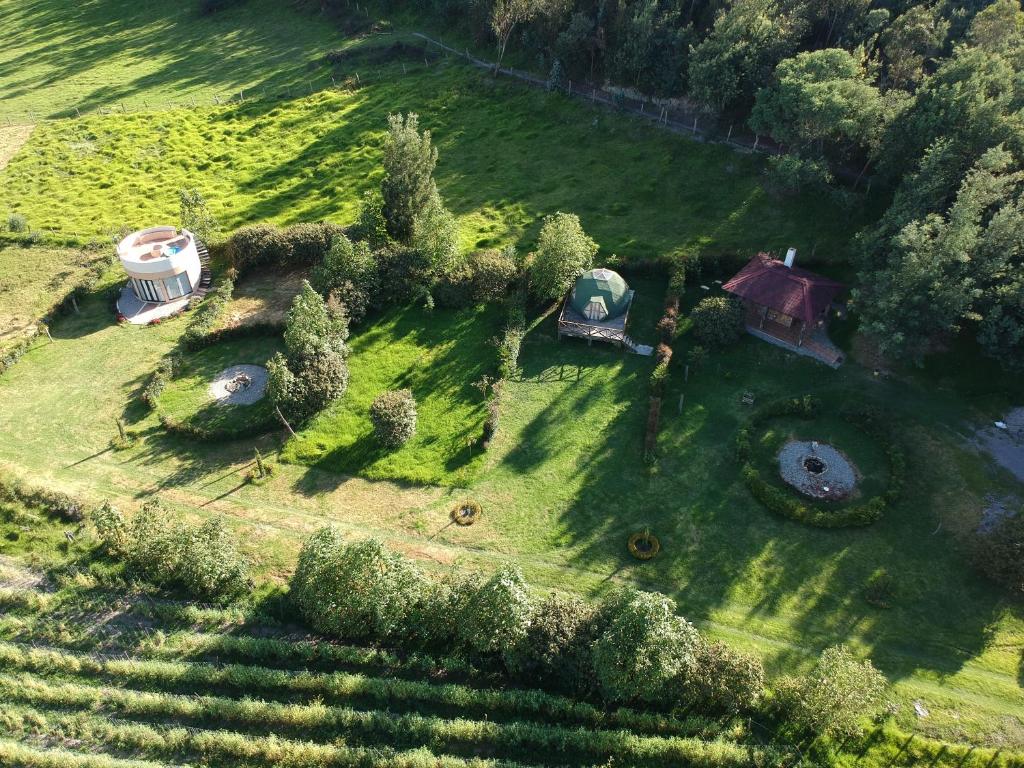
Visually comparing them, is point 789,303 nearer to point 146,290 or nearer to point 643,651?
point 643,651

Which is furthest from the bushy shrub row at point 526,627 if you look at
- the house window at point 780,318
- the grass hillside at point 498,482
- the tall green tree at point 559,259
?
the house window at point 780,318

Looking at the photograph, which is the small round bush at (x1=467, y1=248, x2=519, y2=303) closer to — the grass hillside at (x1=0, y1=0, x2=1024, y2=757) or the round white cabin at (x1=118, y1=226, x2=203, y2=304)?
the grass hillside at (x1=0, y1=0, x2=1024, y2=757)

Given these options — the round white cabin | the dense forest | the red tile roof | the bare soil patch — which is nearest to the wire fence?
the dense forest

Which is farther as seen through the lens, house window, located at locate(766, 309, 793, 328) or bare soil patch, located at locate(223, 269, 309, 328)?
bare soil patch, located at locate(223, 269, 309, 328)

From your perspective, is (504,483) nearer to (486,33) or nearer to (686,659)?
(686,659)

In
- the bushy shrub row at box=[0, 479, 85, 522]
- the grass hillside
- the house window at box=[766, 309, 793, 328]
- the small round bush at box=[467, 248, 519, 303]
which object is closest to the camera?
the grass hillside

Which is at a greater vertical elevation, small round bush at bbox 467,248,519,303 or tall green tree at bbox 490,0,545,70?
tall green tree at bbox 490,0,545,70
